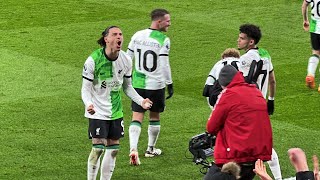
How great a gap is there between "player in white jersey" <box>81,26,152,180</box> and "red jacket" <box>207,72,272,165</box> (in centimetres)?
178

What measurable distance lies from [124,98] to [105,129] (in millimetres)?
4995

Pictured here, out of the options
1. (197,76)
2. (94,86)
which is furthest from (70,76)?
(94,86)

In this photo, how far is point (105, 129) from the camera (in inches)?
415

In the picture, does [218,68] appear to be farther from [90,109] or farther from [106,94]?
[90,109]

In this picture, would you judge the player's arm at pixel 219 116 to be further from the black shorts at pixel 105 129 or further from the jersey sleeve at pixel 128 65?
the jersey sleeve at pixel 128 65

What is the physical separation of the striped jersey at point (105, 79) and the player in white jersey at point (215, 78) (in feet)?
3.29

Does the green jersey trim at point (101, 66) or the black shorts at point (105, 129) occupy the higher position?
the green jersey trim at point (101, 66)

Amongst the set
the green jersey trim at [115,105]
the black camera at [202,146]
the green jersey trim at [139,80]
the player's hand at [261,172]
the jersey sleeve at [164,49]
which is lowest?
the black camera at [202,146]

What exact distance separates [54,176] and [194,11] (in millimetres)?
12181

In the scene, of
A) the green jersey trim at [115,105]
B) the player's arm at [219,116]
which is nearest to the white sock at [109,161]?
the green jersey trim at [115,105]

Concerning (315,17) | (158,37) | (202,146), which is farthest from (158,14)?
(315,17)

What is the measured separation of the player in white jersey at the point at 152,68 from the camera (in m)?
12.1

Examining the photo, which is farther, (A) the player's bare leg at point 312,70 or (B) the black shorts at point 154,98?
(A) the player's bare leg at point 312,70

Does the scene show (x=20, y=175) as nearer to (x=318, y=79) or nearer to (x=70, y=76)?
(x=70, y=76)
